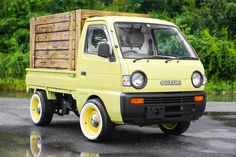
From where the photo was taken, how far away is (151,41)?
9461 millimetres

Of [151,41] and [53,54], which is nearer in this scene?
[151,41]

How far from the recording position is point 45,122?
1070cm

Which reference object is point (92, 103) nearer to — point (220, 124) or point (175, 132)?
point (175, 132)

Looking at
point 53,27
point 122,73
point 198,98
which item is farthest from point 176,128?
point 53,27

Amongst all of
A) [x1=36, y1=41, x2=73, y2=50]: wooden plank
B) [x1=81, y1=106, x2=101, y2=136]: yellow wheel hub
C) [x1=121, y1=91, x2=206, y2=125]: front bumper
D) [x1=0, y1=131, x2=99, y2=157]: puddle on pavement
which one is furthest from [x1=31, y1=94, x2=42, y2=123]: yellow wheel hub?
[x1=121, y1=91, x2=206, y2=125]: front bumper

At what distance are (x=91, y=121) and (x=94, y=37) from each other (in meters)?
1.52

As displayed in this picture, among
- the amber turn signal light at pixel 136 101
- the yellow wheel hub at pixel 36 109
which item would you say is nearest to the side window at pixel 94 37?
the amber turn signal light at pixel 136 101

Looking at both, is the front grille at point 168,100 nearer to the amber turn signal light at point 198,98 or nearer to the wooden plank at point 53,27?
the amber turn signal light at point 198,98

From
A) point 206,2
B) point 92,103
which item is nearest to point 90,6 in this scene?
point 206,2

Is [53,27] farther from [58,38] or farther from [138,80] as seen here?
[138,80]

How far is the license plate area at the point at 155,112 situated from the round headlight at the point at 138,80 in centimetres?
39

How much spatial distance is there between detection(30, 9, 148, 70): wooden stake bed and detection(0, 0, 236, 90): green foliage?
451 inches

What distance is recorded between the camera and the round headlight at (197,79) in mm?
8688

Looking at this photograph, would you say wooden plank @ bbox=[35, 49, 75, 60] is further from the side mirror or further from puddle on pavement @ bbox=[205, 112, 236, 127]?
puddle on pavement @ bbox=[205, 112, 236, 127]
